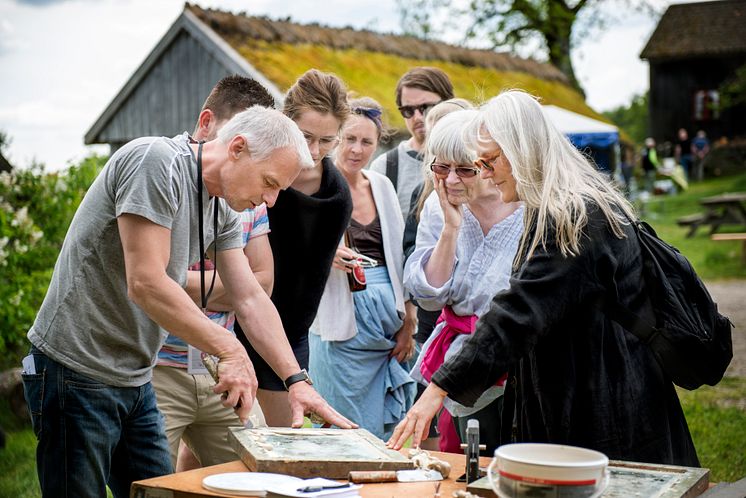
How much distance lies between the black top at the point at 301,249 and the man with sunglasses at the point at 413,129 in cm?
95

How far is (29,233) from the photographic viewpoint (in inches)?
247

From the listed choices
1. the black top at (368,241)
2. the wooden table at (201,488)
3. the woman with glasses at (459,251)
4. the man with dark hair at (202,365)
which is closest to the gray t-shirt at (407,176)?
the black top at (368,241)

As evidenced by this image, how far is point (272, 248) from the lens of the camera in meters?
3.58

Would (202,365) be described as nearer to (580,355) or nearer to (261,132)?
(261,132)

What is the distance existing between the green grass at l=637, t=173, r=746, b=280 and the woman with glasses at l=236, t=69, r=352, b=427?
9.80 meters

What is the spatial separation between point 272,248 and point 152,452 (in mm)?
1016

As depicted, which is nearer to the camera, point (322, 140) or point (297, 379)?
point (297, 379)

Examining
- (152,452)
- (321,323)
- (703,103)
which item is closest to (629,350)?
(152,452)

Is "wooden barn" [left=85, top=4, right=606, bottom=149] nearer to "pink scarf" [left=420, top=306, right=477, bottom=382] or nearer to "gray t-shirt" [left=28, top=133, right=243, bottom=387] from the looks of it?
"pink scarf" [left=420, top=306, right=477, bottom=382]

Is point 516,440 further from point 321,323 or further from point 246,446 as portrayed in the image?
point 321,323

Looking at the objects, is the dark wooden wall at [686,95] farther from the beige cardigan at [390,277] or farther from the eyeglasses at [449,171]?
the eyeglasses at [449,171]

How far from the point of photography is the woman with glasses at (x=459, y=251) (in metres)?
3.15

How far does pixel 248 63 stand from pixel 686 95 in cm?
2332

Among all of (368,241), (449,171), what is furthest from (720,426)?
(449,171)
